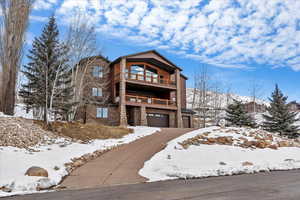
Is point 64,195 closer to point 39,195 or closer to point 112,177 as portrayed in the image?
point 39,195

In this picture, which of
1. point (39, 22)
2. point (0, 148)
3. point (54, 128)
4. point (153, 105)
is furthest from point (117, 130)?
point (39, 22)

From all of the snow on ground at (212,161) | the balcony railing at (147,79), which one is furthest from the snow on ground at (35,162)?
the balcony railing at (147,79)

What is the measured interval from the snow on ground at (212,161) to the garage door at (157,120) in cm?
1077

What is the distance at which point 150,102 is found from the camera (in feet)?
85.1

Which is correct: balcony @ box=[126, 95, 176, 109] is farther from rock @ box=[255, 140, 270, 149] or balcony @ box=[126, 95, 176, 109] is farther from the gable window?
rock @ box=[255, 140, 270, 149]

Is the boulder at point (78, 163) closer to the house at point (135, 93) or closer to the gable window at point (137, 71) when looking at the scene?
the house at point (135, 93)

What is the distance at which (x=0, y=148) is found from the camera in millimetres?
8562

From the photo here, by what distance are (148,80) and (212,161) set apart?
1804cm

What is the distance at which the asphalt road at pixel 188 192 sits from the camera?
472 cm

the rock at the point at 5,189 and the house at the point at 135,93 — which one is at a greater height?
the house at the point at 135,93

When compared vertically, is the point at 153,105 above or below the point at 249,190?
above

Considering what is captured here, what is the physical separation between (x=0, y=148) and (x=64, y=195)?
541 centimetres

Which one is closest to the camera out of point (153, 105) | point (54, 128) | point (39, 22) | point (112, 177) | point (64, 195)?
point (64, 195)

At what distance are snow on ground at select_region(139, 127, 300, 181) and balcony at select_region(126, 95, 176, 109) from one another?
10311mm
